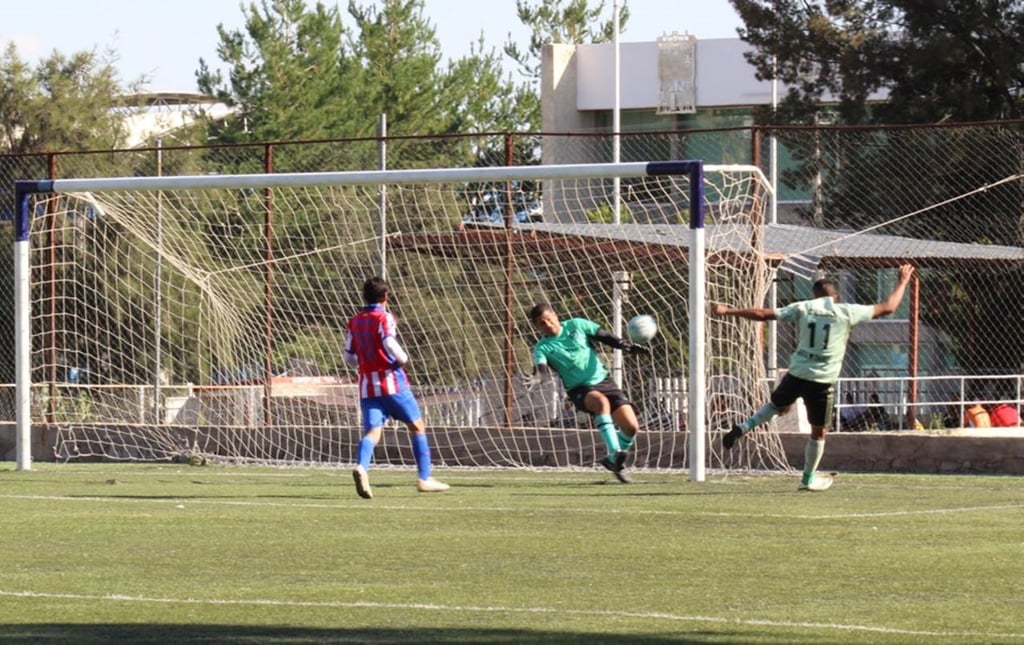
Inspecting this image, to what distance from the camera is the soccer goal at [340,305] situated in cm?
1905

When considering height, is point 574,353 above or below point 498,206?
below

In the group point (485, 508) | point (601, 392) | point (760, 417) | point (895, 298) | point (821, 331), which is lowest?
point (485, 508)

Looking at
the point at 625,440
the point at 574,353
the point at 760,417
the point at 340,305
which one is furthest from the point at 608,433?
the point at 340,305

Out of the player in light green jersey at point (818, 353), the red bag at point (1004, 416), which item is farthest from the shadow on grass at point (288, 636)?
the red bag at point (1004, 416)

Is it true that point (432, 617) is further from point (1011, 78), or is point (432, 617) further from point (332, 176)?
point (1011, 78)

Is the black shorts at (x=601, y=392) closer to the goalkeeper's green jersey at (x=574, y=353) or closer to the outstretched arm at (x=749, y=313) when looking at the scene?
the goalkeeper's green jersey at (x=574, y=353)

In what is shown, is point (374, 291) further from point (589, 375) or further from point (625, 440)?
point (625, 440)

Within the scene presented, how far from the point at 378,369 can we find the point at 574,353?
85.1 inches

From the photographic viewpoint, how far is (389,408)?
608 inches

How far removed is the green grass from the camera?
8195 millimetres

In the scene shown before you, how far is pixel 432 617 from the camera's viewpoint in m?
8.47

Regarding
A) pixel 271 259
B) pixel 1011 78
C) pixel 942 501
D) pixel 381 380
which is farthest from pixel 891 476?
pixel 1011 78

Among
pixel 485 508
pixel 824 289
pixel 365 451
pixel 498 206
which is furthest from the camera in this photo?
pixel 498 206

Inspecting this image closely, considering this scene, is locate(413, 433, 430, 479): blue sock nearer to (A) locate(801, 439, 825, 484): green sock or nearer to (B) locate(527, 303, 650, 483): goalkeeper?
(B) locate(527, 303, 650, 483): goalkeeper
